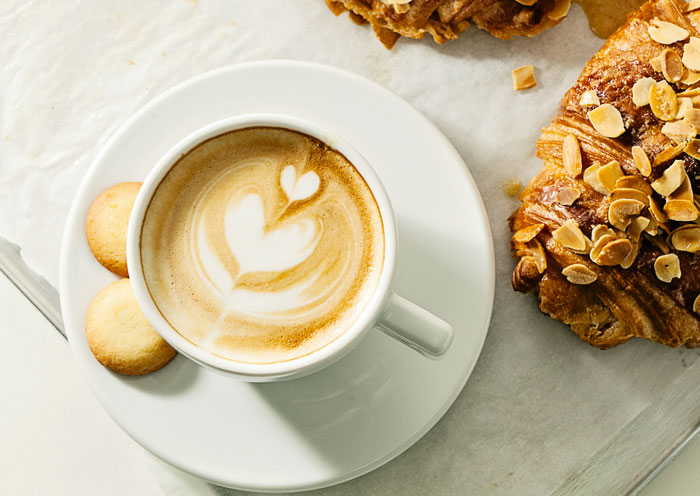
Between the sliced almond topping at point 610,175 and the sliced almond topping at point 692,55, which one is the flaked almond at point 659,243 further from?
the sliced almond topping at point 692,55

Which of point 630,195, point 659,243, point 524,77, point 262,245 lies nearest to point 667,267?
point 659,243

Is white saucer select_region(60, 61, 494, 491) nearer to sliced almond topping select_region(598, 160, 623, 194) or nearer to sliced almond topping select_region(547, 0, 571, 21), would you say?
sliced almond topping select_region(598, 160, 623, 194)

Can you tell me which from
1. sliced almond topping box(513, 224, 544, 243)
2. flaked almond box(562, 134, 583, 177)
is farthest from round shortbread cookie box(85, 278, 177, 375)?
flaked almond box(562, 134, 583, 177)

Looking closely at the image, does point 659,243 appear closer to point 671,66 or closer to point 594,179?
point 594,179

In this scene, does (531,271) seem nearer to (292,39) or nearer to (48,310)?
(292,39)

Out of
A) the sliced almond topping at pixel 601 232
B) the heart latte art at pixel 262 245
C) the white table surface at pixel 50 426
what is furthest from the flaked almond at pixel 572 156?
the white table surface at pixel 50 426
